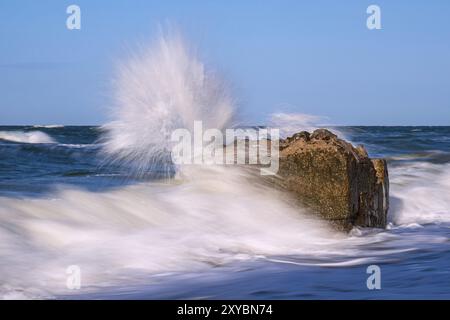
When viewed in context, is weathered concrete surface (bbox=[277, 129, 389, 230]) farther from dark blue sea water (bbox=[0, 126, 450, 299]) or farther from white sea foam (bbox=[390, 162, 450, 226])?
white sea foam (bbox=[390, 162, 450, 226])

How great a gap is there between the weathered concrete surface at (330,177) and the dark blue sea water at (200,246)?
5.4 inches

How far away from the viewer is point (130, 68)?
21.4 feet

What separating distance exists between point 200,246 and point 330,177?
1240 millimetres

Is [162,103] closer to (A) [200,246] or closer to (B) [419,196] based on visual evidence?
(A) [200,246]

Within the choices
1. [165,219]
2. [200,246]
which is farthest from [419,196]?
[200,246]

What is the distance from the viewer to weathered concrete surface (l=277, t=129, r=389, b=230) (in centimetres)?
544

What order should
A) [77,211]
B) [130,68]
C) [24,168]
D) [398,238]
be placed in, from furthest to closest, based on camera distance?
[24,168] < [130,68] < [398,238] < [77,211]

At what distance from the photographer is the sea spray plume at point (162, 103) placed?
6320 millimetres

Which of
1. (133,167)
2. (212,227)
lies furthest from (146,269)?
(133,167)

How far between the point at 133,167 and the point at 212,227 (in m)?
3.03

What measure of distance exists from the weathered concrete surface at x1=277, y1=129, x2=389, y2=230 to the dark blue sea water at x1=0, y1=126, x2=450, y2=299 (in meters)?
0.14

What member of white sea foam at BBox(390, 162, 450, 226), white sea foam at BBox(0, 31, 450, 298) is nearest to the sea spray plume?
white sea foam at BBox(0, 31, 450, 298)

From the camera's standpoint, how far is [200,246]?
15.7 feet
